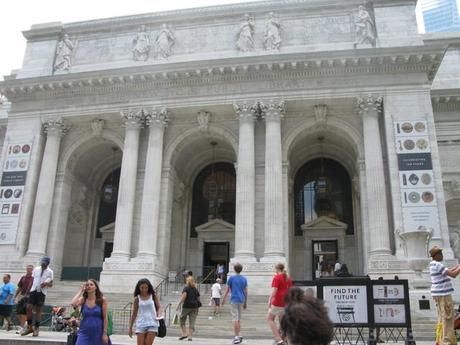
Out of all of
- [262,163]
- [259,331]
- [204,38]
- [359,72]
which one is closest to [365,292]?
[259,331]

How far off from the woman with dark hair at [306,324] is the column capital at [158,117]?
2365 cm

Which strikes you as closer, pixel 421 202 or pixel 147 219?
pixel 421 202

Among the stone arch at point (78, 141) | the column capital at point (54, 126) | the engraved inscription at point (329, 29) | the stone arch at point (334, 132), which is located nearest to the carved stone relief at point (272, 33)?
the engraved inscription at point (329, 29)

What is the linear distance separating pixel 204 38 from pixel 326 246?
49.1 feet

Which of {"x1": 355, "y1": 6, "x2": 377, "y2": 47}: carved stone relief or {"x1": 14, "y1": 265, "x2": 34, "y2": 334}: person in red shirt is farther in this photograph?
{"x1": 355, "y1": 6, "x2": 377, "y2": 47}: carved stone relief

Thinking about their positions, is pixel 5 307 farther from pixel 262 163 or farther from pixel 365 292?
pixel 262 163

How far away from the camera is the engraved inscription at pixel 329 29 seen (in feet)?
86.2

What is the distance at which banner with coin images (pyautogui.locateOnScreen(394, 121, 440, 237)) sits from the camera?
21812 mm

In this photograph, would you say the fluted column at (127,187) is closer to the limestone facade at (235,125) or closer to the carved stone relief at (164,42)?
the limestone facade at (235,125)

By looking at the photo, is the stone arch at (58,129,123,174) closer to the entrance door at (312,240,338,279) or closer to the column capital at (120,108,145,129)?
the column capital at (120,108,145,129)

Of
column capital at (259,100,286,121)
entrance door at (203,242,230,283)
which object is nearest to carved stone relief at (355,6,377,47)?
column capital at (259,100,286,121)

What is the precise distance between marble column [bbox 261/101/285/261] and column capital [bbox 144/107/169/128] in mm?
5662

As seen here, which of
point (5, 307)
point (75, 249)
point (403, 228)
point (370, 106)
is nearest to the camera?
point (5, 307)

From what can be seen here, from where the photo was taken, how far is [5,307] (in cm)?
1476
